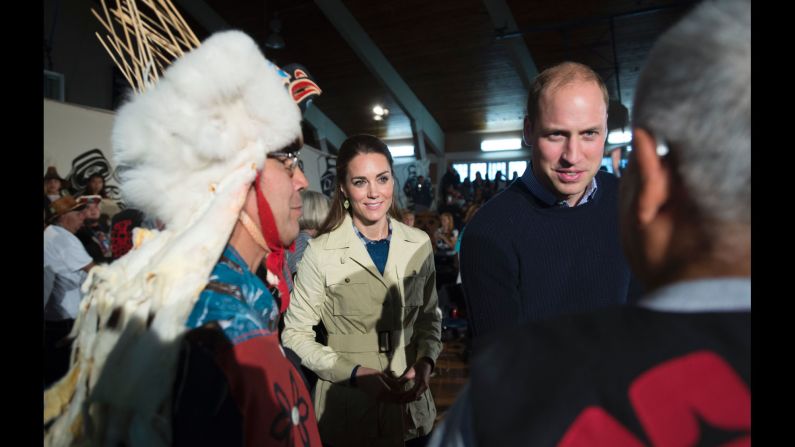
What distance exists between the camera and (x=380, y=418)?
6.35 feet

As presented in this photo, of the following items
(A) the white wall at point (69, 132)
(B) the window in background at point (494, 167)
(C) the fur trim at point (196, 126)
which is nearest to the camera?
(C) the fur trim at point (196, 126)

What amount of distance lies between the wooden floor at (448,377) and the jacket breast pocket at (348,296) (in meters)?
2.11

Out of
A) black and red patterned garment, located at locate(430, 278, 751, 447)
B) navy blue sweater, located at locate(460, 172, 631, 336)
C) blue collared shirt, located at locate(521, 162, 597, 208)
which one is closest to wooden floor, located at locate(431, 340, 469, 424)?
navy blue sweater, located at locate(460, 172, 631, 336)

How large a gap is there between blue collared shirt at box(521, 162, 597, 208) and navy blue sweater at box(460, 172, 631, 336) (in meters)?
0.02

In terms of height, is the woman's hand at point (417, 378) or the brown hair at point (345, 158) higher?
the brown hair at point (345, 158)

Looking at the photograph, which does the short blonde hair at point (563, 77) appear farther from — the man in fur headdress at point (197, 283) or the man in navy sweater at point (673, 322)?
the man in navy sweater at point (673, 322)

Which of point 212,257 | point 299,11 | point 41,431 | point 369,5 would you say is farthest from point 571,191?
point 299,11

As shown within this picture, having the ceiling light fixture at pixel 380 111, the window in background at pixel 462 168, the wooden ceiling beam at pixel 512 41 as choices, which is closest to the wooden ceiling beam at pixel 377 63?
the ceiling light fixture at pixel 380 111

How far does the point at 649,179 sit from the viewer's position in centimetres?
62

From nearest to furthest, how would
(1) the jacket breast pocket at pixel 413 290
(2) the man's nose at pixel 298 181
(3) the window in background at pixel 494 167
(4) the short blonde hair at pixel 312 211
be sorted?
(2) the man's nose at pixel 298 181, (1) the jacket breast pocket at pixel 413 290, (4) the short blonde hair at pixel 312 211, (3) the window in background at pixel 494 167

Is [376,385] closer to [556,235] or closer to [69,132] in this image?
[556,235]

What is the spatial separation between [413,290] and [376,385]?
508 millimetres

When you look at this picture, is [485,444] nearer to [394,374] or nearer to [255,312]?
[255,312]

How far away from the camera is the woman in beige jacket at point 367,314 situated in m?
1.93
